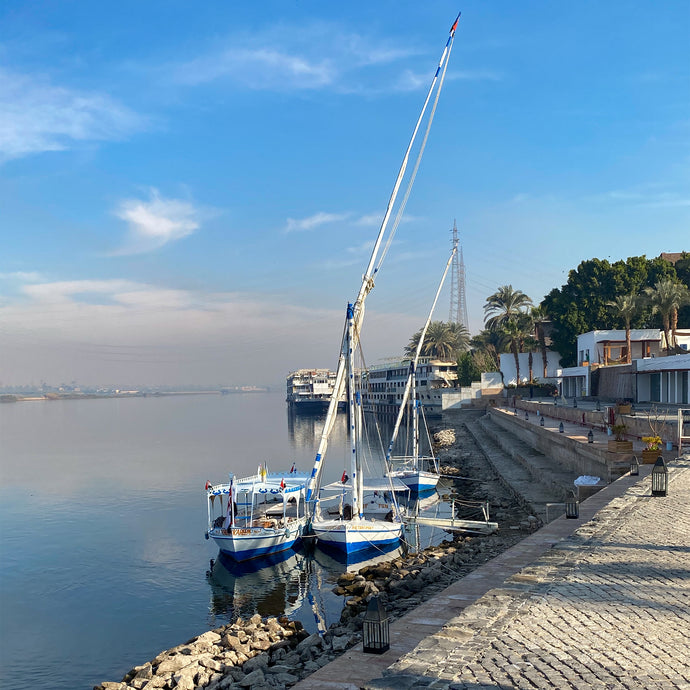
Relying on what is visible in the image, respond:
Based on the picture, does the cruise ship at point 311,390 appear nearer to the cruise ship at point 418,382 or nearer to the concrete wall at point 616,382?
the cruise ship at point 418,382

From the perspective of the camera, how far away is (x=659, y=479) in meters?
19.8

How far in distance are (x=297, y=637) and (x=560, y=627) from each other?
33.3 feet

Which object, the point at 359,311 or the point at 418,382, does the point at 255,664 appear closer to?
the point at 359,311

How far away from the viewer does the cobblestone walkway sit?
8.12 metres

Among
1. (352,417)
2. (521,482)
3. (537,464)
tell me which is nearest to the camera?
(352,417)

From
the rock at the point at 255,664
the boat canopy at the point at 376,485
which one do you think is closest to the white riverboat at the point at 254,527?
the boat canopy at the point at 376,485

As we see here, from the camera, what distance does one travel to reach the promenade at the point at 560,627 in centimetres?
819

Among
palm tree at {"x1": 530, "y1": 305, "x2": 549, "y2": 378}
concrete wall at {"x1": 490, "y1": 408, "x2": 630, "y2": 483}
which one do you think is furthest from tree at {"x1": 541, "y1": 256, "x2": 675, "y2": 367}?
concrete wall at {"x1": 490, "y1": 408, "x2": 630, "y2": 483}

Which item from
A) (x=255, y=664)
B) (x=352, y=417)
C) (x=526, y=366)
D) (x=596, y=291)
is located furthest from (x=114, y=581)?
(x=526, y=366)

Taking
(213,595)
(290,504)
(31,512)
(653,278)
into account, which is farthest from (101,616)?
(653,278)

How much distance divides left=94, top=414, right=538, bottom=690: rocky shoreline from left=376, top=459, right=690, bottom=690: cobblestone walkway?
17.7ft

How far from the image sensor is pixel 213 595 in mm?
24953

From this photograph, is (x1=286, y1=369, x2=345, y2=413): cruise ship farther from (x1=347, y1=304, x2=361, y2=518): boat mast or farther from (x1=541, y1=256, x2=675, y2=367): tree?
(x1=347, y1=304, x2=361, y2=518): boat mast

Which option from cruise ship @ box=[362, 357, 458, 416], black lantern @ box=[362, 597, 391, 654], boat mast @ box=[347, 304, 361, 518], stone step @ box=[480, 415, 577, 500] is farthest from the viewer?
cruise ship @ box=[362, 357, 458, 416]
